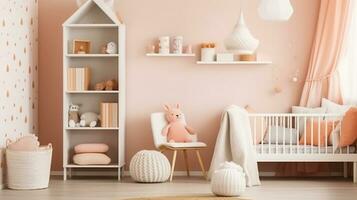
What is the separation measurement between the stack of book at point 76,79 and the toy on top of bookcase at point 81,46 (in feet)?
0.56

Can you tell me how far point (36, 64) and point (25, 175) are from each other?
1472 mm

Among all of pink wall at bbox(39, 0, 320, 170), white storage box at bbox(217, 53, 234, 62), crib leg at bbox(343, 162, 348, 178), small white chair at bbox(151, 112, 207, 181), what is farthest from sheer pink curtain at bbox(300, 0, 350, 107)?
small white chair at bbox(151, 112, 207, 181)

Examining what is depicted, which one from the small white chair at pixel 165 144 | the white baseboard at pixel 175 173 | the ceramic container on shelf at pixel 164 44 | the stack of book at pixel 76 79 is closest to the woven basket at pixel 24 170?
the stack of book at pixel 76 79

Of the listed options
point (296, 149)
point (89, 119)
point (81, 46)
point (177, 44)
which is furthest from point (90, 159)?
point (296, 149)

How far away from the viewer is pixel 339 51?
289 inches

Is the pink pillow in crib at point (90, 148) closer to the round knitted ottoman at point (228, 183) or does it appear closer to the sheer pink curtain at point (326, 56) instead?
the round knitted ottoman at point (228, 183)

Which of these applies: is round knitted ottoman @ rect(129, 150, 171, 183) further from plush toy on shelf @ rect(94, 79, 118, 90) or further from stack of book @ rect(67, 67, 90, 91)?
stack of book @ rect(67, 67, 90, 91)

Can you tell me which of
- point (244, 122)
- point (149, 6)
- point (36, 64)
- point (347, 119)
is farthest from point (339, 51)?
point (36, 64)

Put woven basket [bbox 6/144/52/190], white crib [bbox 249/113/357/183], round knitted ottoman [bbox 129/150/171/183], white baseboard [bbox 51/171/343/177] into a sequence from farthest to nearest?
white baseboard [bbox 51/171/343/177], white crib [bbox 249/113/357/183], round knitted ottoman [bbox 129/150/171/183], woven basket [bbox 6/144/52/190]

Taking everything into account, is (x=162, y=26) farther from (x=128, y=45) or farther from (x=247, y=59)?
(x=247, y=59)

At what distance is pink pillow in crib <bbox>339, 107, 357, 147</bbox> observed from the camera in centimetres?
683

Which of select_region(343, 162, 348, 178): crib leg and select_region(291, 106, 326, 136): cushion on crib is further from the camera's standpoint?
select_region(343, 162, 348, 178): crib leg

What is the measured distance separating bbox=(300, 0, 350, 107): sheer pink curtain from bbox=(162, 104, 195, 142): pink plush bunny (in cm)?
117

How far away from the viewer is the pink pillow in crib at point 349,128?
22.4ft
